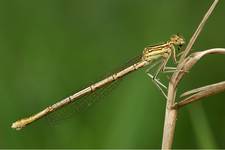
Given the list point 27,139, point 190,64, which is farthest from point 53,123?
point 190,64

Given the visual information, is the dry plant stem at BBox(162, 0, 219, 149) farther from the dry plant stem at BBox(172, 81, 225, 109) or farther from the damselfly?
the damselfly

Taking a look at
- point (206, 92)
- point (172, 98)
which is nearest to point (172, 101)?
point (172, 98)

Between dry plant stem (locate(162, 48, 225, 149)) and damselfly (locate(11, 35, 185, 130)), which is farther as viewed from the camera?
damselfly (locate(11, 35, 185, 130))

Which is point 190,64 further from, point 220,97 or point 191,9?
point 191,9

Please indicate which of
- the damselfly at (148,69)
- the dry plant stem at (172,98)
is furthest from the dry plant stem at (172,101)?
the damselfly at (148,69)

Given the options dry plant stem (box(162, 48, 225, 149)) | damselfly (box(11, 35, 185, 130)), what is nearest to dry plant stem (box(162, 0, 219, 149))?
dry plant stem (box(162, 48, 225, 149))

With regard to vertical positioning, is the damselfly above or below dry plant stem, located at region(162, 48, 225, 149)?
above
